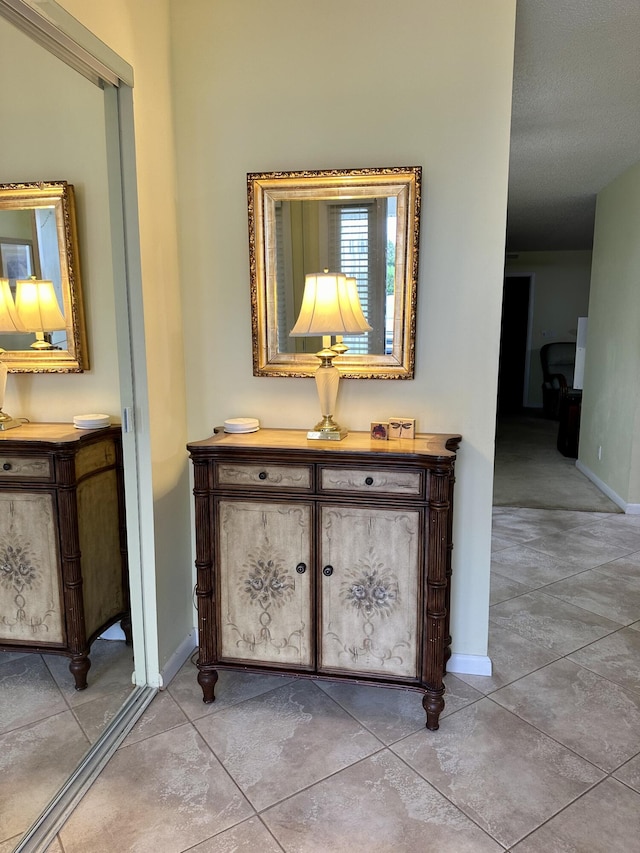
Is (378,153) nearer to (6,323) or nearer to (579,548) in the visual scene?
(6,323)

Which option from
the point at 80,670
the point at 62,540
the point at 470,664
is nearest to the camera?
the point at 62,540

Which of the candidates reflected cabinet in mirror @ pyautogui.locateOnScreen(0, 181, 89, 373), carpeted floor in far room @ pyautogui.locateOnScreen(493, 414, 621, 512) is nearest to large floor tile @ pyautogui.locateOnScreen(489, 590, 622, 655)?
carpeted floor in far room @ pyautogui.locateOnScreen(493, 414, 621, 512)

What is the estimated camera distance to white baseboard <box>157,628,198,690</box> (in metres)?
2.22

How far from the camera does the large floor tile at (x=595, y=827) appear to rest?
5.00 feet

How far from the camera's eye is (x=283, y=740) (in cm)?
194

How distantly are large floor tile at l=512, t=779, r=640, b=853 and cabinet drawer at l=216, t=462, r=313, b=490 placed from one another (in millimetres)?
1179

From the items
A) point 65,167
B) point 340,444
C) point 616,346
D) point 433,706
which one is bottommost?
point 433,706

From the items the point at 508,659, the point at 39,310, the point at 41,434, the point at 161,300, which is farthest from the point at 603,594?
the point at 39,310

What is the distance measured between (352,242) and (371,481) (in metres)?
0.91

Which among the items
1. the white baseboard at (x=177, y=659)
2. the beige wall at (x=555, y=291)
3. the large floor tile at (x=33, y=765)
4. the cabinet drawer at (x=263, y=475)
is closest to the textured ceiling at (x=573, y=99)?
the cabinet drawer at (x=263, y=475)

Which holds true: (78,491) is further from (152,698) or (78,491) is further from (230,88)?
(230,88)

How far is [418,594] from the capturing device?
1957 mm

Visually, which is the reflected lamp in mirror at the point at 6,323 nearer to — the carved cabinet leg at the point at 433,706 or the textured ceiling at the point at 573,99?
the carved cabinet leg at the point at 433,706

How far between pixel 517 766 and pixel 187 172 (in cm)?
239
